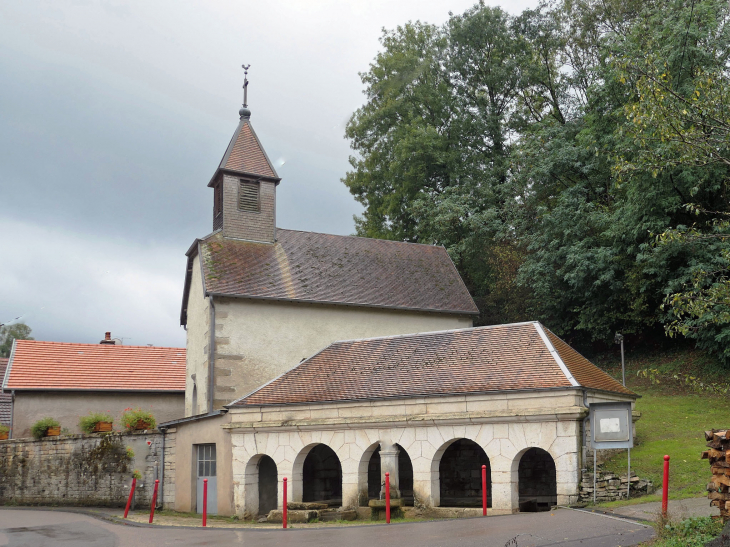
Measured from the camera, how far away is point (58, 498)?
2456cm

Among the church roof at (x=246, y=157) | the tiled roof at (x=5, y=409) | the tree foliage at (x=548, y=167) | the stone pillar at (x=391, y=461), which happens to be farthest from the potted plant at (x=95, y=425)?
the tree foliage at (x=548, y=167)

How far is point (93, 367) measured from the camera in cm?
3070

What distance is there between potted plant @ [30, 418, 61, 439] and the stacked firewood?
22219 millimetres

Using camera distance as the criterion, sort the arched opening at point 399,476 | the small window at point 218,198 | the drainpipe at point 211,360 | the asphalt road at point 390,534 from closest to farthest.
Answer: the asphalt road at point 390,534 < the arched opening at point 399,476 < the drainpipe at point 211,360 < the small window at point 218,198

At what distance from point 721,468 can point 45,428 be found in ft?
75.5

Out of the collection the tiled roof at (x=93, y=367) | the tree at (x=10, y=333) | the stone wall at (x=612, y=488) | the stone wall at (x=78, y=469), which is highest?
the tree at (x=10, y=333)

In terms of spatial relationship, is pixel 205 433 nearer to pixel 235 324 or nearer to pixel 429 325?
pixel 235 324

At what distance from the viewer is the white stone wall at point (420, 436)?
606 inches

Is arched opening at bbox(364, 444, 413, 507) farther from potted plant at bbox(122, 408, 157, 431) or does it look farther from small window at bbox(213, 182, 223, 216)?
small window at bbox(213, 182, 223, 216)

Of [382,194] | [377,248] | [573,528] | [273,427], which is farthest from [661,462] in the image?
[382,194]

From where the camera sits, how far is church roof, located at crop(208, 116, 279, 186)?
2650 cm

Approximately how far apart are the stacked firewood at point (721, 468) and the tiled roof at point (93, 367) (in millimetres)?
24466

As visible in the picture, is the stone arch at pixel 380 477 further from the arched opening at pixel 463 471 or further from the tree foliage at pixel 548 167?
the tree foliage at pixel 548 167

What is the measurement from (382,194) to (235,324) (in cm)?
1824
